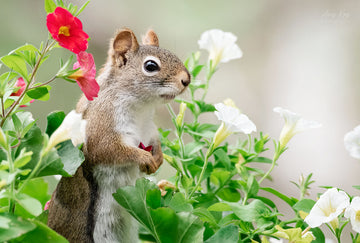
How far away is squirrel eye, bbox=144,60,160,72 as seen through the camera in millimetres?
875

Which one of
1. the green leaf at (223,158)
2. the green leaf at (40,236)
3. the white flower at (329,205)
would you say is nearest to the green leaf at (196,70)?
the green leaf at (223,158)

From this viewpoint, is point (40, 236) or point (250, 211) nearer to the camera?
point (40, 236)

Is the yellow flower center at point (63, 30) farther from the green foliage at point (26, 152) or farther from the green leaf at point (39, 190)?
the green leaf at point (39, 190)

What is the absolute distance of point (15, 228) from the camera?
1.77 ft

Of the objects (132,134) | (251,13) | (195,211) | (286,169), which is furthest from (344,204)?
(251,13)

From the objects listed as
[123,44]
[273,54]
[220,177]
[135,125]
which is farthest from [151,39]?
[273,54]

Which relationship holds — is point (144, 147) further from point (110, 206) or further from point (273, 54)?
point (273, 54)

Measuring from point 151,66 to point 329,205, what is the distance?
1.21 feet

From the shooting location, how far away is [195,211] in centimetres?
70

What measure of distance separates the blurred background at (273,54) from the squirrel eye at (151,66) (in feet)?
4.94

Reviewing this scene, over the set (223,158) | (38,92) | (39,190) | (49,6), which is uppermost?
(49,6)

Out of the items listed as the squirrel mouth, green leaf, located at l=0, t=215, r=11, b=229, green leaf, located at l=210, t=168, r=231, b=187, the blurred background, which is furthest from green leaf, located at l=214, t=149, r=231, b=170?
the blurred background

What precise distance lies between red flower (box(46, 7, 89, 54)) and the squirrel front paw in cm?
21

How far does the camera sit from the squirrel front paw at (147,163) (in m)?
0.80
